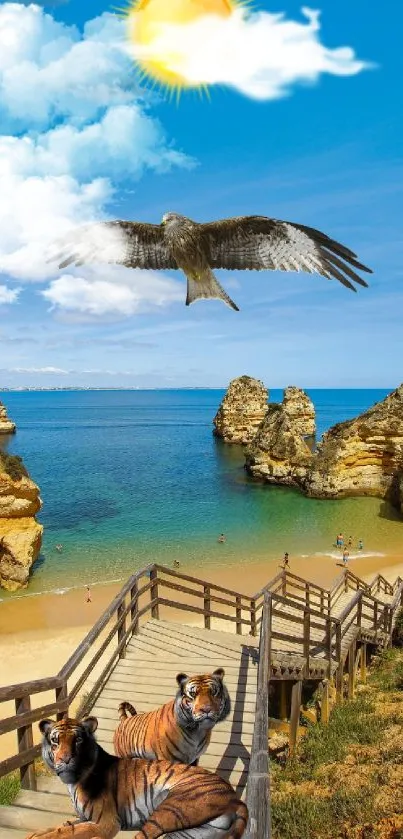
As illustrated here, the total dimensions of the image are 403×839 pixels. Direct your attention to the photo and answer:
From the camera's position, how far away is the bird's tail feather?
14.1ft

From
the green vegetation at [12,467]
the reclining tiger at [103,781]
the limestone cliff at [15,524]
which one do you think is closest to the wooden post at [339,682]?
the reclining tiger at [103,781]

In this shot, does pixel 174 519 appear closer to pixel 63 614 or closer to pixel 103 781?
pixel 63 614

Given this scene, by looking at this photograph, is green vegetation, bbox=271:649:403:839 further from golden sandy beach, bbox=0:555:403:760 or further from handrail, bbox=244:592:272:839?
golden sandy beach, bbox=0:555:403:760

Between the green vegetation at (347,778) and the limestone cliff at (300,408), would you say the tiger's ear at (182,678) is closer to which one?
the green vegetation at (347,778)

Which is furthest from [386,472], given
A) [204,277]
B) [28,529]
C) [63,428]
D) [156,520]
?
[63,428]

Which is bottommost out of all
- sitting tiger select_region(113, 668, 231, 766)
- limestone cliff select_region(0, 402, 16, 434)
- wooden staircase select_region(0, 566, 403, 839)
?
limestone cliff select_region(0, 402, 16, 434)

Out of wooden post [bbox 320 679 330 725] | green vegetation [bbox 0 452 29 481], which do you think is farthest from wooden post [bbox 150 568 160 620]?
green vegetation [bbox 0 452 29 481]

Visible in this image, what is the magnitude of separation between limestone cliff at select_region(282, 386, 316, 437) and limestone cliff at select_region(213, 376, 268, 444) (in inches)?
232

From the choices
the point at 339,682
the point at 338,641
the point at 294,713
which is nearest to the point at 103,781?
the point at 294,713

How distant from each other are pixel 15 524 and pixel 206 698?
2071cm

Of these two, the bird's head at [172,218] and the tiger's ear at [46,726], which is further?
the bird's head at [172,218]

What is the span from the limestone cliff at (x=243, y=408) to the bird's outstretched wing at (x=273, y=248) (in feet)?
230

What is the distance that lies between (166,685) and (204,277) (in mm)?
4759

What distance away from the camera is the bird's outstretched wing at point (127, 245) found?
4.14 m
